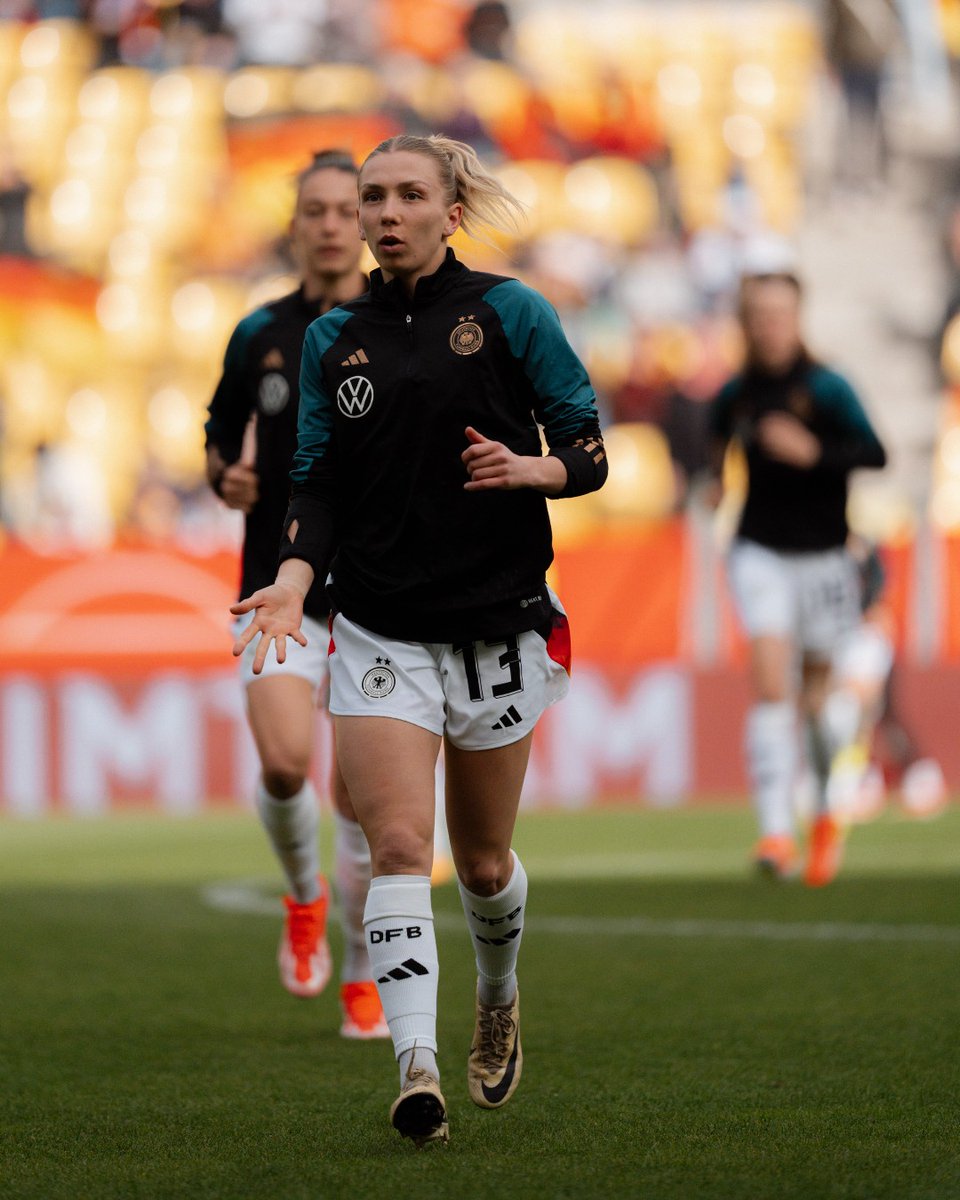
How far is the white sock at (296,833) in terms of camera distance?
6363mm

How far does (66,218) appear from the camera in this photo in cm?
2561

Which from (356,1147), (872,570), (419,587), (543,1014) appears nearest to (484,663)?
(419,587)

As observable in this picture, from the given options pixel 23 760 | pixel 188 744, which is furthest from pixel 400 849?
pixel 23 760

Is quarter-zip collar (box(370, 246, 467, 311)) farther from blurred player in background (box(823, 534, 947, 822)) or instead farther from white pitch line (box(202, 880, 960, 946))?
blurred player in background (box(823, 534, 947, 822))

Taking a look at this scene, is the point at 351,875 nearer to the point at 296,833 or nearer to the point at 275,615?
the point at 296,833

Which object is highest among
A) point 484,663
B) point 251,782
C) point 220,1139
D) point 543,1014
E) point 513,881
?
point 484,663

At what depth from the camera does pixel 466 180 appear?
15.2 feet

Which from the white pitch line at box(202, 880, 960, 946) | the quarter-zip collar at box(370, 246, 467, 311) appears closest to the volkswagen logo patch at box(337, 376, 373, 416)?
the quarter-zip collar at box(370, 246, 467, 311)

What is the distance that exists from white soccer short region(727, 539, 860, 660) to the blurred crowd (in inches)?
553

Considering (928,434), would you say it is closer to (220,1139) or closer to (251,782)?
(251,782)

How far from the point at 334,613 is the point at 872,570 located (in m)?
7.85

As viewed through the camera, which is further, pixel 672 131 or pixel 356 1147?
pixel 672 131

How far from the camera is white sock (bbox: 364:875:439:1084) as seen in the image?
433cm

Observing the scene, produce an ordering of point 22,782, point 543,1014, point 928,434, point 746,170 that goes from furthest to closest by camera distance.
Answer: point 746,170 → point 928,434 → point 22,782 → point 543,1014
